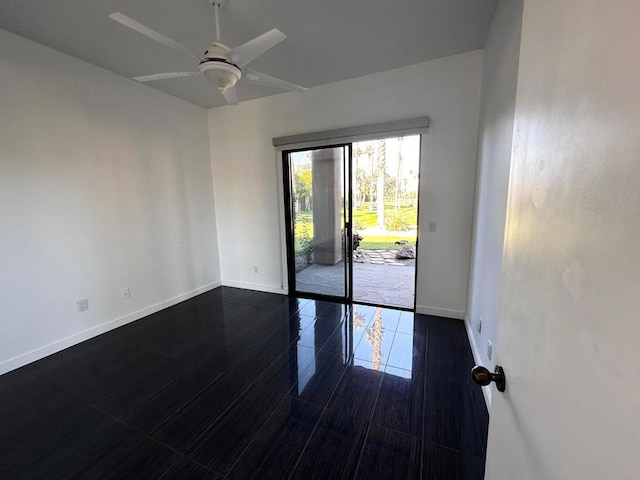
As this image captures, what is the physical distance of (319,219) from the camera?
3738 mm

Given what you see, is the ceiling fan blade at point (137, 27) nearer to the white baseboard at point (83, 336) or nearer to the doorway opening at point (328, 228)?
the doorway opening at point (328, 228)

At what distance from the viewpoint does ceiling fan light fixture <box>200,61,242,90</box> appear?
5.62ft

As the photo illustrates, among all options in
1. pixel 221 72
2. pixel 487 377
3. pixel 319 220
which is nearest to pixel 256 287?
pixel 319 220

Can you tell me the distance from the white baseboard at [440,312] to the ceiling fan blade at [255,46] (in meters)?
2.91

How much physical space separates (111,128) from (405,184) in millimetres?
6944

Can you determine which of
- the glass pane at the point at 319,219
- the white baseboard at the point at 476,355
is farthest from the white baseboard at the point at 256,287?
the white baseboard at the point at 476,355

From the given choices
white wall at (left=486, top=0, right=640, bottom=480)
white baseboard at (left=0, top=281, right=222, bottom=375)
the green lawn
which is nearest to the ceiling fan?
white wall at (left=486, top=0, right=640, bottom=480)

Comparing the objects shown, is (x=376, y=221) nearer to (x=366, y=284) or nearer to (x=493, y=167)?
(x=366, y=284)

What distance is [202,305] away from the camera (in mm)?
A: 3617

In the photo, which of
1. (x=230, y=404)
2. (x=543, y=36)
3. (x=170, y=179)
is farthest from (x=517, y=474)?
(x=170, y=179)

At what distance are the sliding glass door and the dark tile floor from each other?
0.98 metres

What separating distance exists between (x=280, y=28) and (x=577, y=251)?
103 inches

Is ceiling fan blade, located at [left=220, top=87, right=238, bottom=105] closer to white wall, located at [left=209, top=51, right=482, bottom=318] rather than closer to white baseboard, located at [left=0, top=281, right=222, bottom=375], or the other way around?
white wall, located at [left=209, top=51, right=482, bottom=318]

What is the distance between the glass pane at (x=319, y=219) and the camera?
11.6 ft
